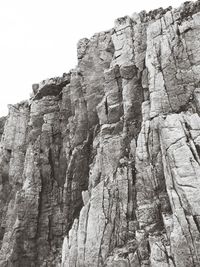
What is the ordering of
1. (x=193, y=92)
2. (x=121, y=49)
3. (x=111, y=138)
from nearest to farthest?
(x=193, y=92) → (x=111, y=138) → (x=121, y=49)

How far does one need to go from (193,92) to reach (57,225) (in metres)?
32.5

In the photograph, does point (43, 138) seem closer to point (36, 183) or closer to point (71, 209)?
point (36, 183)

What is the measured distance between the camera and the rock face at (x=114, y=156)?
35.3 meters

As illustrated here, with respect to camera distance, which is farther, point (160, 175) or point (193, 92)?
point (193, 92)

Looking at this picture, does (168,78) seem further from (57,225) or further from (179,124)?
(57,225)

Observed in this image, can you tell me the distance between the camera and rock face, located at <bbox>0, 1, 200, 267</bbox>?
116 ft

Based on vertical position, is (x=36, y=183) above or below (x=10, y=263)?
above

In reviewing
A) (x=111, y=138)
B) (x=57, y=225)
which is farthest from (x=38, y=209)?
(x=111, y=138)

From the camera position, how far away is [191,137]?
37.7 metres

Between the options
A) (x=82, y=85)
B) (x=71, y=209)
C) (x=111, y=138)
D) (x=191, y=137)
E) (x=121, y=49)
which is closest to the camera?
(x=191, y=137)

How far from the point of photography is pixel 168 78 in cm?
4597

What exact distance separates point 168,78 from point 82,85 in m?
22.7

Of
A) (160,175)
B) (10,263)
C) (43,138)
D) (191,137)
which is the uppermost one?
(43,138)

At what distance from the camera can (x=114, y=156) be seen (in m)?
47.3
